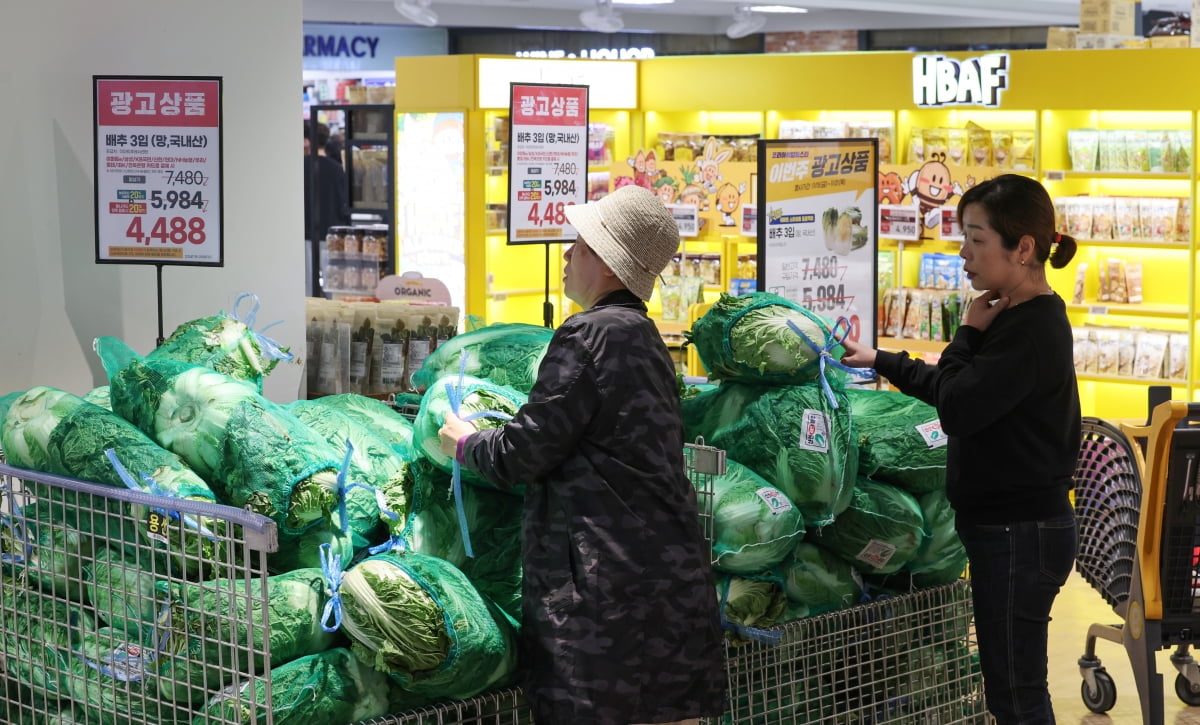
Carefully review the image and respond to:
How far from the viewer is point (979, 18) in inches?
684

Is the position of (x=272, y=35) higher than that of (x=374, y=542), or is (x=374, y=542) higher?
(x=272, y=35)

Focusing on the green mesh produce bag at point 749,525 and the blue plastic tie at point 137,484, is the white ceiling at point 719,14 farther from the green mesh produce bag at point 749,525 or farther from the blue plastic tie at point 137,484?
the blue plastic tie at point 137,484

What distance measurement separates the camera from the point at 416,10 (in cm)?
1315

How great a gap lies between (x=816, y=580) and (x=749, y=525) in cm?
29

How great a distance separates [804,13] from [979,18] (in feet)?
7.07

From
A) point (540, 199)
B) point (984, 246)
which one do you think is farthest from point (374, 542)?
point (540, 199)

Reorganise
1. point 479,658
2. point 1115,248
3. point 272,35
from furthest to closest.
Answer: point 1115,248 → point 272,35 → point 479,658

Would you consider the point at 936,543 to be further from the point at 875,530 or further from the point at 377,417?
the point at 377,417

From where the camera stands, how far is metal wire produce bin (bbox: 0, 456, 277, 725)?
226 cm

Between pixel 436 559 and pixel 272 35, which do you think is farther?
pixel 272 35

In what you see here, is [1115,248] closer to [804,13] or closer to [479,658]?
[479,658]

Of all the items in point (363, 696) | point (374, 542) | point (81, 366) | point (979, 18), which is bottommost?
point (363, 696)

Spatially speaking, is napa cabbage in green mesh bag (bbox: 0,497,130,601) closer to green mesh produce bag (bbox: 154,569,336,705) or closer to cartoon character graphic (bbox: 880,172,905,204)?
green mesh produce bag (bbox: 154,569,336,705)

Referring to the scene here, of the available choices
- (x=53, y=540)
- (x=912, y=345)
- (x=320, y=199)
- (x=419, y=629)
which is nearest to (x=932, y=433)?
(x=419, y=629)
